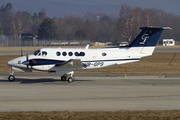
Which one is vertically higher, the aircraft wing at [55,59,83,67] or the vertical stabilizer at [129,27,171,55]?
the vertical stabilizer at [129,27,171,55]

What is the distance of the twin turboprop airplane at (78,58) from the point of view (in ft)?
67.5

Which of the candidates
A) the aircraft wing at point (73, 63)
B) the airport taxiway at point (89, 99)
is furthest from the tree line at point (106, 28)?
the airport taxiway at point (89, 99)

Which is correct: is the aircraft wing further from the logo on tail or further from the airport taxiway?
the logo on tail

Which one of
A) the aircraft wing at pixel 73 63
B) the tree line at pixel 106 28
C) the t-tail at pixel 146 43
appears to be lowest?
the aircraft wing at pixel 73 63

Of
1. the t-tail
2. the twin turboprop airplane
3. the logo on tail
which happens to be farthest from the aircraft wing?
the logo on tail

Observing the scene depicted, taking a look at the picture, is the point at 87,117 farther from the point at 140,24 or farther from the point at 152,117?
the point at 140,24

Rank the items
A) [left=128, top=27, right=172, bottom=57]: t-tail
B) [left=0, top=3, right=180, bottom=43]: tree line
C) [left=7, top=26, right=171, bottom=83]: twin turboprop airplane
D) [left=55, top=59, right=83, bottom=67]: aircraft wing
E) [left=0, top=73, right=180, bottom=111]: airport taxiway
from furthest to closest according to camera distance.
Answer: [left=0, top=3, right=180, bottom=43]: tree line
[left=128, top=27, right=172, bottom=57]: t-tail
[left=7, top=26, right=171, bottom=83]: twin turboprop airplane
[left=55, top=59, right=83, bottom=67]: aircraft wing
[left=0, top=73, right=180, bottom=111]: airport taxiway

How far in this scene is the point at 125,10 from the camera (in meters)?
111

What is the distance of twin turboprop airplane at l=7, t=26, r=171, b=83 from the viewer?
20578 mm

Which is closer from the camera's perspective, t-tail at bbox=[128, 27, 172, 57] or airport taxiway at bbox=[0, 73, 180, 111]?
airport taxiway at bbox=[0, 73, 180, 111]

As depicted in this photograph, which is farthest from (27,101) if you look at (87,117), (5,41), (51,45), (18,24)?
(18,24)

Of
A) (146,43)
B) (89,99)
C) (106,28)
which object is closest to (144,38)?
(146,43)

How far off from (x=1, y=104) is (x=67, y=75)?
9.82 meters

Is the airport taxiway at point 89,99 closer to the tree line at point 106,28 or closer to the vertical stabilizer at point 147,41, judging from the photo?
the vertical stabilizer at point 147,41
